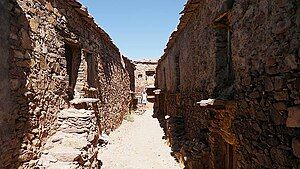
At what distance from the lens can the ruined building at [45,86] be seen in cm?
339

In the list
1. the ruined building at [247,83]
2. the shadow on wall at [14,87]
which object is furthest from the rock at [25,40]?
the ruined building at [247,83]

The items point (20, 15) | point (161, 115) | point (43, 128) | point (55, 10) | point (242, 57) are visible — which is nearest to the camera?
point (242, 57)

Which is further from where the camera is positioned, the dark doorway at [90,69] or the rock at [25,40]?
the dark doorway at [90,69]

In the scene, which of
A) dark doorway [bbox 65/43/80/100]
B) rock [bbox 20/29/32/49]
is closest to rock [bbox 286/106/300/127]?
rock [bbox 20/29/32/49]

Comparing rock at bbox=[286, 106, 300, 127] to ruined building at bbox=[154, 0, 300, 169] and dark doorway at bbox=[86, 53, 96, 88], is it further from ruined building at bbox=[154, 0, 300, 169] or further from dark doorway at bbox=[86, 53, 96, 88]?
dark doorway at bbox=[86, 53, 96, 88]

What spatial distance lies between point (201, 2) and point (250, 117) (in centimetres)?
358

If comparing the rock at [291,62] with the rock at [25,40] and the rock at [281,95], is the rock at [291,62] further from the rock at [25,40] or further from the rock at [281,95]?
the rock at [25,40]

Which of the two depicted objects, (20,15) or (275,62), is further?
(20,15)

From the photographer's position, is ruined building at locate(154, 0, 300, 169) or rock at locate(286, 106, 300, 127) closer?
rock at locate(286, 106, 300, 127)

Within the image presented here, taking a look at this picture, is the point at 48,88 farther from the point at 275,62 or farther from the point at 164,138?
the point at 164,138

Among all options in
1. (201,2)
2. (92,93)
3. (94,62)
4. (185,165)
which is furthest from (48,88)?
(201,2)

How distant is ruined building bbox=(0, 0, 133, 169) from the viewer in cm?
339

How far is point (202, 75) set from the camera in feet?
18.5

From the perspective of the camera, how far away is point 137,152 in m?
7.51
